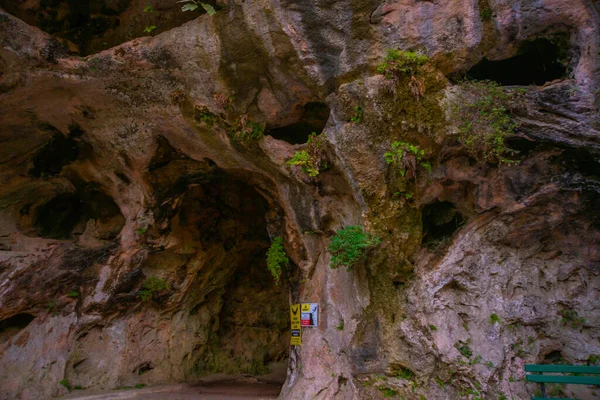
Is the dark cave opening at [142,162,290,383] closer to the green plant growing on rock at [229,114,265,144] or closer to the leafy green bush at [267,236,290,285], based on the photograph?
the leafy green bush at [267,236,290,285]

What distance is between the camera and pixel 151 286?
30.0 feet

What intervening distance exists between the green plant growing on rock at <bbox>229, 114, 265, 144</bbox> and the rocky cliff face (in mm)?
29

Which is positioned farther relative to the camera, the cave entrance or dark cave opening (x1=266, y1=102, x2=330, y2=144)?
the cave entrance

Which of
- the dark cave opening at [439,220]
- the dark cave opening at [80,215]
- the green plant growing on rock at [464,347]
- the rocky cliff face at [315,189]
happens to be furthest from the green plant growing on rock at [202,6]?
the green plant growing on rock at [464,347]

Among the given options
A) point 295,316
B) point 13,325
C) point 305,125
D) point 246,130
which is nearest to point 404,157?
point 305,125

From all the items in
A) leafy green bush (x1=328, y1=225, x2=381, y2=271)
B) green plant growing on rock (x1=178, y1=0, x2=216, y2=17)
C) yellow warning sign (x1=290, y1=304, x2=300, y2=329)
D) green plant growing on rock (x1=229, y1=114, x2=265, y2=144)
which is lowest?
yellow warning sign (x1=290, y1=304, x2=300, y2=329)

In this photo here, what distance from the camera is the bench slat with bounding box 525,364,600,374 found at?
4.89 meters

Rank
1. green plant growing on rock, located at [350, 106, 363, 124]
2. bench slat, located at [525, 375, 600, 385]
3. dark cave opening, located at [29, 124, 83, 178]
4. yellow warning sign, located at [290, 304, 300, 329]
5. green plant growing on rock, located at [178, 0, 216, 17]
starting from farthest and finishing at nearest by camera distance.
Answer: dark cave opening, located at [29, 124, 83, 178], yellow warning sign, located at [290, 304, 300, 329], green plant growing on rock, located at [178, 0, 216, 17], green plant growing on rock, located at [350, 106, 363, 124], bench slat, located at [525, 375, 600, 385]

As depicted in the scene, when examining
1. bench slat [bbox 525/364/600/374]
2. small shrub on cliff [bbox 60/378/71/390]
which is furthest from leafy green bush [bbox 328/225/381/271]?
small shrub on cliff [bbox 60/378/71/390]

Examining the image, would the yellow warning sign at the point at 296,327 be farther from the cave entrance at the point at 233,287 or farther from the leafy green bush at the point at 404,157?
the leafy green bush at the point at 404,157

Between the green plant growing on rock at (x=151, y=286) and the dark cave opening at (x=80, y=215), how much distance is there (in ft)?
5.10

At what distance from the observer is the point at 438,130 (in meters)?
6.11

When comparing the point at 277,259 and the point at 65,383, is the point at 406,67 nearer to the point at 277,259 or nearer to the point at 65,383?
the point at 277,259

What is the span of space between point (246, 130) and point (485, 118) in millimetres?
3972
